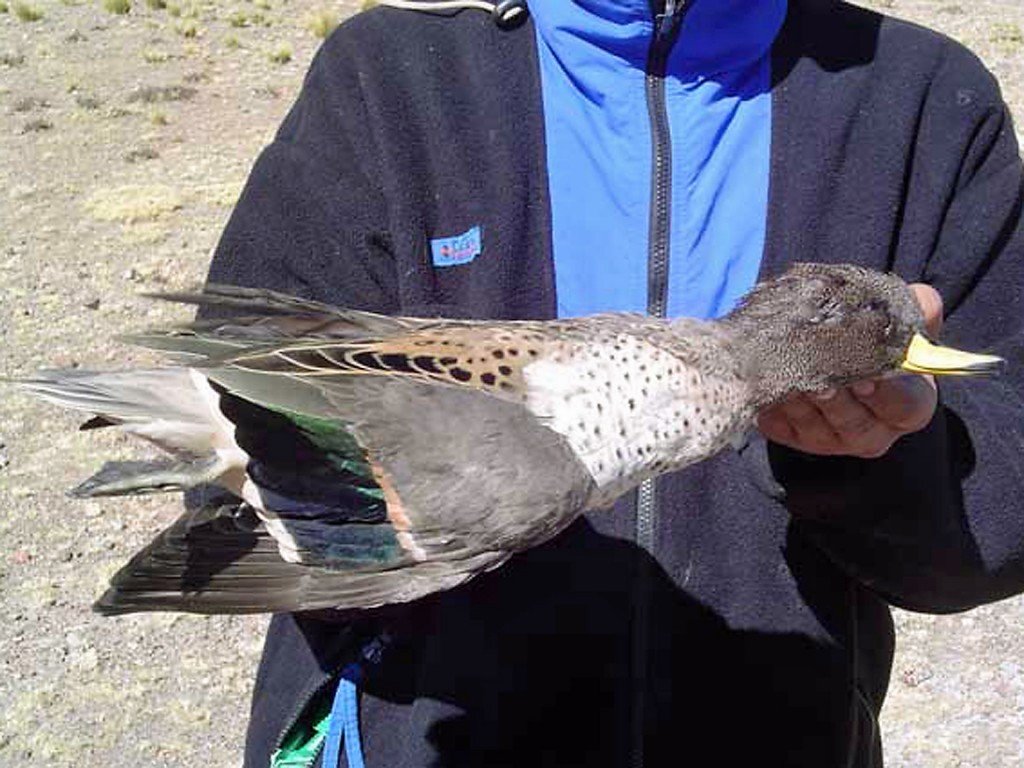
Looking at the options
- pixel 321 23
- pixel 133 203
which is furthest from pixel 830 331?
pixel 321 23

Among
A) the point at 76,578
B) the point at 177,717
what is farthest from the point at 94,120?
the point at 177,717

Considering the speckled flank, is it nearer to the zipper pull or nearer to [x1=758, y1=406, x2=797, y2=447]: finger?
[x1=758, y1=406, x2=797, y2=447]: finger

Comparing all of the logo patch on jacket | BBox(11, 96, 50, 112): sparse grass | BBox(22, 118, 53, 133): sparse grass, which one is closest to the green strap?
the logo patch on jacket

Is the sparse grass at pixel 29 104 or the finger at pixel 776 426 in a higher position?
the finger at pixel 776 426

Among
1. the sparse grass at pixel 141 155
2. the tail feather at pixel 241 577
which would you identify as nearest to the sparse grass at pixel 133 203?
the sparse grass at pixel 141 155

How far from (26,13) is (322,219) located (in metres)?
14.9

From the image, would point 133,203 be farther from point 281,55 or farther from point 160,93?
point 281,55

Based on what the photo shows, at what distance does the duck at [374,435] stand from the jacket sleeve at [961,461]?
0.65ft

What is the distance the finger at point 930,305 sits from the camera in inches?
94.6

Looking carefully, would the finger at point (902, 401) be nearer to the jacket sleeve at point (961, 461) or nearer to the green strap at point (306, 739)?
the jacket sleeve at point (961, 461)

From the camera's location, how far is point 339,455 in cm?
222

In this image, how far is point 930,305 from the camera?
2.41m

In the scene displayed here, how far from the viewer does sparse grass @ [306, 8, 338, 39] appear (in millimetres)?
15805

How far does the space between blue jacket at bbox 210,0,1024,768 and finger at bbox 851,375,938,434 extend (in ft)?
0.86
